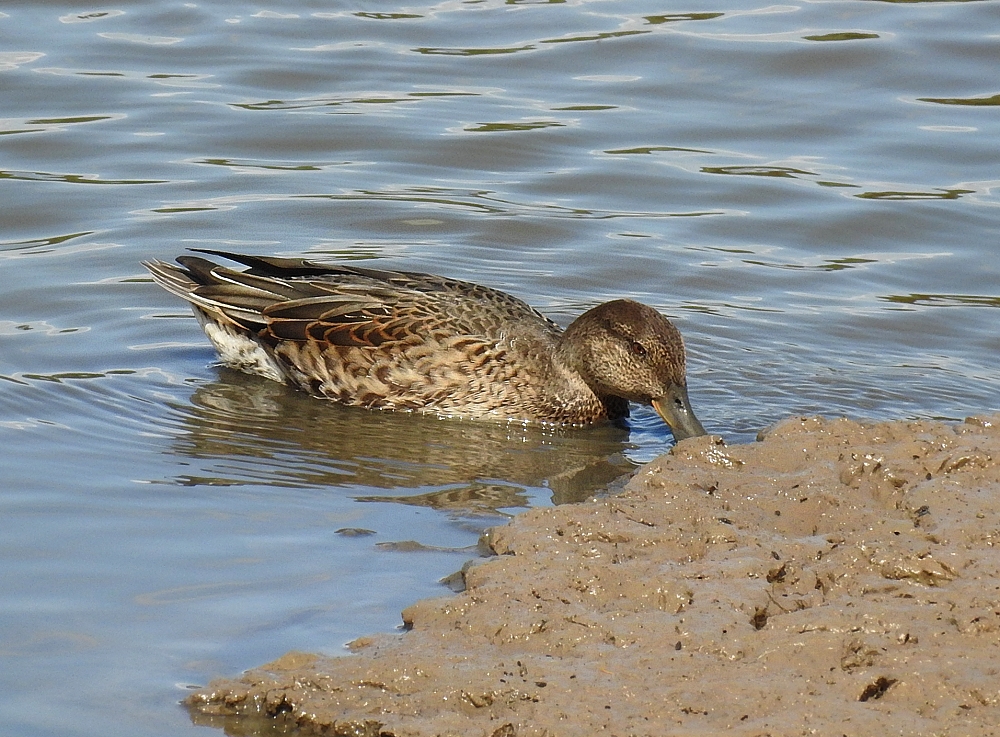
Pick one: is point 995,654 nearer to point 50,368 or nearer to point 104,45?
point 50,368

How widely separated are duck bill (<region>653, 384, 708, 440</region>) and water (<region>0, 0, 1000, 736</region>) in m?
0.25

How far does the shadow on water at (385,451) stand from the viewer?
262 inches

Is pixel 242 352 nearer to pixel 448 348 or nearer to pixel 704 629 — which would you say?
pixel 448 348

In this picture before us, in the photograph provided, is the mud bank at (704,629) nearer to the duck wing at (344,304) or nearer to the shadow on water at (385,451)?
the shadow on water at (385,451)

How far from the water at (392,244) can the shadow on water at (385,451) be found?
0.08 feet

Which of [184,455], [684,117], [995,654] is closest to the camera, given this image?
[995,654]

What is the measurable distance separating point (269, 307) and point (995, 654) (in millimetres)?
4747

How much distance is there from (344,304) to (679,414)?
188 cm

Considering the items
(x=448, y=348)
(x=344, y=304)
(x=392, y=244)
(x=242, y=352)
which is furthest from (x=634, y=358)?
(x=392, y=244)

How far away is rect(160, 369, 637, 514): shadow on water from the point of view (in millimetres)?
6648

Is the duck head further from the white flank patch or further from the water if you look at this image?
the white flank patch

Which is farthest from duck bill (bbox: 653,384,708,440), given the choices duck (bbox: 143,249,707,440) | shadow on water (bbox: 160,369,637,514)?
shadow on water (bbox: 160,369,637,514)

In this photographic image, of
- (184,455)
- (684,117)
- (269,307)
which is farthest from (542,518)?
(684,117)

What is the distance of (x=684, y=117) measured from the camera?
12.8 m
